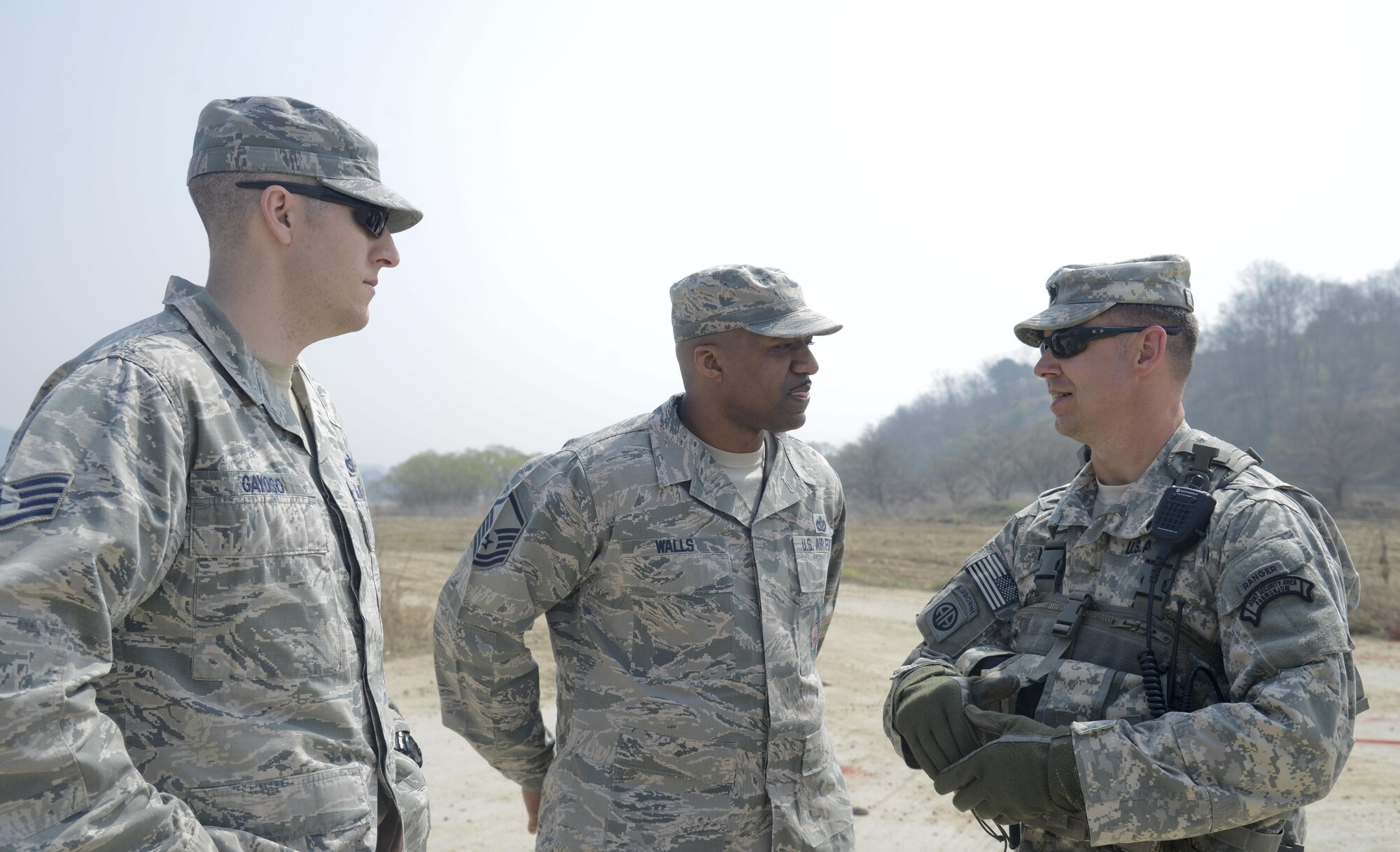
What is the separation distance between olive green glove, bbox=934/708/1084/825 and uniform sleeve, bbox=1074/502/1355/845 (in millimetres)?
59

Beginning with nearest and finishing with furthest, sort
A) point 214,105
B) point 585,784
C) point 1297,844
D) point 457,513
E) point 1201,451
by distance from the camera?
1. point 214,105
2. point 1297,844
3. point 1201,451
4. point 585,784
5. point 457,513

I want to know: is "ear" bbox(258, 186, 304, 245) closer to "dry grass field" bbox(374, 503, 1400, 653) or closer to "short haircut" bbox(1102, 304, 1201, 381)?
"short haircut" bbox(1102, 304, 1201, 381)

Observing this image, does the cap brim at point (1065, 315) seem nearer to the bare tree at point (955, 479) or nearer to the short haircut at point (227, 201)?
the short haircut at point (227, 201)

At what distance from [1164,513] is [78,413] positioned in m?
2.49

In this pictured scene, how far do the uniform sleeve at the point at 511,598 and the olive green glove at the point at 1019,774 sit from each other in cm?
133

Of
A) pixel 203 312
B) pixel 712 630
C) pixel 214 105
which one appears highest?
pixel 214 105

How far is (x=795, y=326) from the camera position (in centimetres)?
321

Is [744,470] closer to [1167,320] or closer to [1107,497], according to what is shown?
[1107,497]

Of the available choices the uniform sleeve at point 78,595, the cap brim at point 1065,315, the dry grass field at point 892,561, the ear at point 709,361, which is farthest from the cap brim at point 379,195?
the dry grass field at point 892,561

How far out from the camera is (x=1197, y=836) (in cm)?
236

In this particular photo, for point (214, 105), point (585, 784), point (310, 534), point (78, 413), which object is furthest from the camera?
point (585, 784)

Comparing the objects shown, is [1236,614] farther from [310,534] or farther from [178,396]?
[178,396]

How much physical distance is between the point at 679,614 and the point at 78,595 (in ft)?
5.80

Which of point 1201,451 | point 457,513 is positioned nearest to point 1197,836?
point 1201,451
